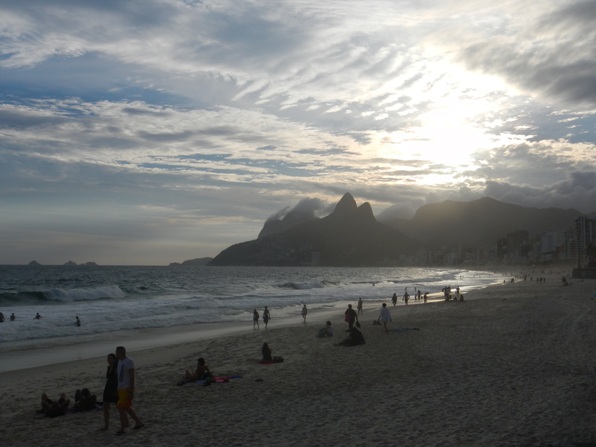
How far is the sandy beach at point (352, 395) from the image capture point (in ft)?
31.1

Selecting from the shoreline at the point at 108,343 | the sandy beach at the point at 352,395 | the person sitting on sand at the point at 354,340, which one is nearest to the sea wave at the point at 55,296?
the shoreline at the point at 108,343

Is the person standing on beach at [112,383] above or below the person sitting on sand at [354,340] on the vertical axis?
above

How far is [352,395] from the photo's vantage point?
12461 mm

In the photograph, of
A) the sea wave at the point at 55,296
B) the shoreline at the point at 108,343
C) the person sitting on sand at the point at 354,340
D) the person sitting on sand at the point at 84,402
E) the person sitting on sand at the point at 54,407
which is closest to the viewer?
the person sitting on sand at the point at 54,407

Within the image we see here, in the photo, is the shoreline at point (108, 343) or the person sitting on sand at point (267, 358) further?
the shoreline at point (108, 343)

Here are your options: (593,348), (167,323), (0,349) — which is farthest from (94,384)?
(167,323)

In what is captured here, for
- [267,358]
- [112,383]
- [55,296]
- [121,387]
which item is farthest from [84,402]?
[55,296]

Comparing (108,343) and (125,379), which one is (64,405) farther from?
(108,343)

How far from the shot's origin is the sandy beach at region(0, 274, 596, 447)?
948 centimetres

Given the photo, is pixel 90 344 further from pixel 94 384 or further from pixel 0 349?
pixel 94 384

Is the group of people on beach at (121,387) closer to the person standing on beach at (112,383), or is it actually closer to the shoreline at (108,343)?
the person standing on beach at (112,383)

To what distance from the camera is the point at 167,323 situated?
33.9 metres

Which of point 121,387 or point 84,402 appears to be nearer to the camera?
point 121,387

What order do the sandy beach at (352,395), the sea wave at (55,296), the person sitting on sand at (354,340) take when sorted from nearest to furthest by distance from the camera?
1. the sandy beach at (352,395)
2. the person sitting on sand at (354,340)
3. the sea wave at (55,296)
